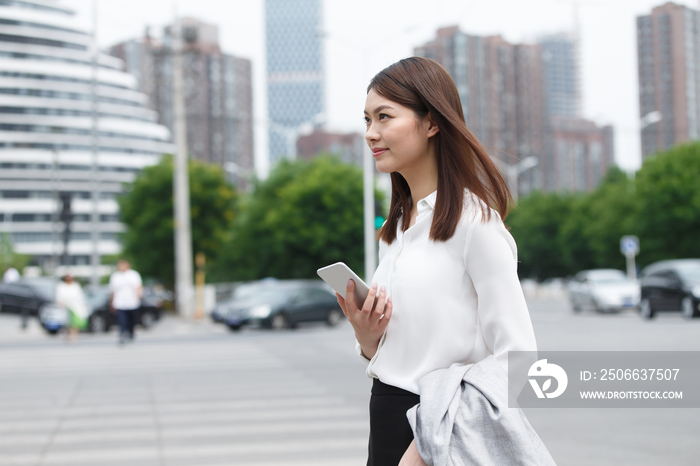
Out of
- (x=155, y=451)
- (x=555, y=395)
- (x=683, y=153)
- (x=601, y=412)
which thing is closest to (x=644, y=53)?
(x=683, y=153)

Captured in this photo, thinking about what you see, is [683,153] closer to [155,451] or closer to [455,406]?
[155,451]

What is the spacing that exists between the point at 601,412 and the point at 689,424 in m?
0.89

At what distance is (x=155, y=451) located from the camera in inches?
239

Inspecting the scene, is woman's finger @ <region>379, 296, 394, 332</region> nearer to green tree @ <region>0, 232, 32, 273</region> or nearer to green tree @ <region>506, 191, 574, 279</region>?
green tree @ <region>506, 191, 574, 279</region>

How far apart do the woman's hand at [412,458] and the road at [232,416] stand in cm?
391

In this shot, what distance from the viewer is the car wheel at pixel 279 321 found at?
72.0ft

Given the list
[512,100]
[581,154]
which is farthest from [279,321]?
[581,154]

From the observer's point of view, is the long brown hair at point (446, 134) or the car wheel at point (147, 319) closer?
the long brown hair at point (446, 134)

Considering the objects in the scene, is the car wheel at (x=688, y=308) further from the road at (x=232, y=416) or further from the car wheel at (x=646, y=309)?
the road at (x=232, y=416)

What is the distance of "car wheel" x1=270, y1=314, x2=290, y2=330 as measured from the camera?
2195 centimetres

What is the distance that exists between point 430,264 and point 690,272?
20.1 meters

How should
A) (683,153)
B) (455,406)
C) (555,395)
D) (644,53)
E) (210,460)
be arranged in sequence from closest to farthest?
1. (455,406)
2. (555,395)
3. (210,460)
4. (644,53)
5. (683,153)

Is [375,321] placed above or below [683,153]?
below

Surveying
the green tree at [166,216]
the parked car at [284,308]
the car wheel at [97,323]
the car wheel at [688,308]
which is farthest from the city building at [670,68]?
the car wheel at [97,323]
